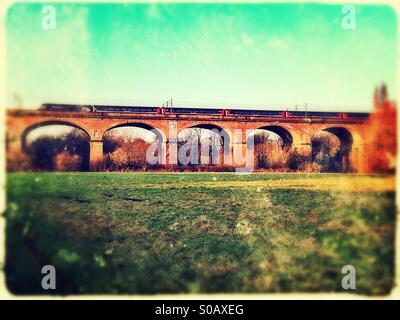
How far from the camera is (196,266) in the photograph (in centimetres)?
650

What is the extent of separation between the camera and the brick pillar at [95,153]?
46.1ft

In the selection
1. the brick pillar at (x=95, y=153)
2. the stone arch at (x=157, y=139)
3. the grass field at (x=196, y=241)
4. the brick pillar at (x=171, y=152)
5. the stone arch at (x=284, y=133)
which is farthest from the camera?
the stone arch at (x=284, y=133)

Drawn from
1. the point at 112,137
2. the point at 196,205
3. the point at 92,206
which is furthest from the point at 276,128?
the point at 92,206

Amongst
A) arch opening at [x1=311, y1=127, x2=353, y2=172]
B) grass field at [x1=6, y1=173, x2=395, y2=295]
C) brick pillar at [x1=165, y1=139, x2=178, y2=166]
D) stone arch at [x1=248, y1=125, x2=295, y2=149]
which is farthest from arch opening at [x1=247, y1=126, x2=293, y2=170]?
grass field at [x1=6, y1=173, x2=395, y2=295]

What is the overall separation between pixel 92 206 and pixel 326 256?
508 centimetres

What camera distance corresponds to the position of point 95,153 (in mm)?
14984

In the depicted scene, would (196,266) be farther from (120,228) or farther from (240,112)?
(240,112)

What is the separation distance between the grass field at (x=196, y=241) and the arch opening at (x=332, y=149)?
3.46 metres

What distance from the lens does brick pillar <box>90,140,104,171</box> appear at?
14.1m

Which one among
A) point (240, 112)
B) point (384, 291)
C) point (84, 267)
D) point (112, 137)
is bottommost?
point (384, 291)

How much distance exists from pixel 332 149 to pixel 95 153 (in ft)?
33.5

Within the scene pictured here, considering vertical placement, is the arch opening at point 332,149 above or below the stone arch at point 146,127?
below

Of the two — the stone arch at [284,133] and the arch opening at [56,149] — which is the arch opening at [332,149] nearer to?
the stone arch at [284,133]

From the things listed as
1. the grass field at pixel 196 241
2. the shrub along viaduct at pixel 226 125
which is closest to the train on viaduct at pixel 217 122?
the shrub along viaduct at pixel 226 125
